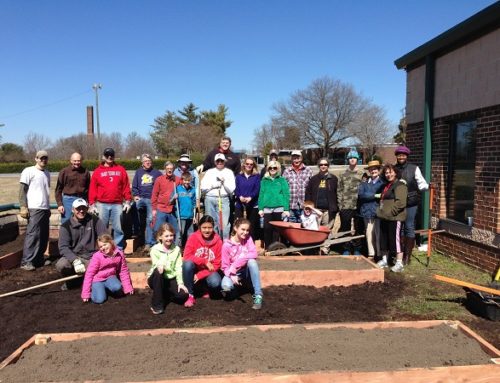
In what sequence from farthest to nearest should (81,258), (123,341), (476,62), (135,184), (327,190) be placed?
1. (135,184)
2. (327,190)
3. (476,62)
4. (81,258)
5. (123,341)

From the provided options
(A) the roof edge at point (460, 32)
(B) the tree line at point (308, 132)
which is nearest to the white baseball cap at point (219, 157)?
(A) the roof edge at point (460, 32)

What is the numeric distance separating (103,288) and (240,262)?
1.71 metres

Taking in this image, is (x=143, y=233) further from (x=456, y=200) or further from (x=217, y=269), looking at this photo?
(x=456, y=200)

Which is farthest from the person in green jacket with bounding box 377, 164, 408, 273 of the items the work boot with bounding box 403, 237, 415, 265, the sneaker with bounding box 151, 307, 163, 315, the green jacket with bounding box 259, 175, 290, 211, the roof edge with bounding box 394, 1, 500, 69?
the sneaker with bounding box 151, 307, 163, 315

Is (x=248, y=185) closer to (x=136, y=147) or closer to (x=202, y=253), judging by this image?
(x=202, y=253)

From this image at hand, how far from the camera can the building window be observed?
7.30m

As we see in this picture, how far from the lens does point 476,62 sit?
22.9ft

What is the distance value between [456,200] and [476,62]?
2393mm

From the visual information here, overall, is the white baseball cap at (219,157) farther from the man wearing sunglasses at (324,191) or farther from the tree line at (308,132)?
the tree line at (308,132)

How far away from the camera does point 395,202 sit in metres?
6.71

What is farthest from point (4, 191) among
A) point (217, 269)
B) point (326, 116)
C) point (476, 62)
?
point (326, 116)

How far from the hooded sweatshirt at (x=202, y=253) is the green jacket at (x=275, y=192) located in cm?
201

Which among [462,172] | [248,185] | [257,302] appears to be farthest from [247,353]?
[462,172]

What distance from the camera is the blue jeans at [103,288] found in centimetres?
518
